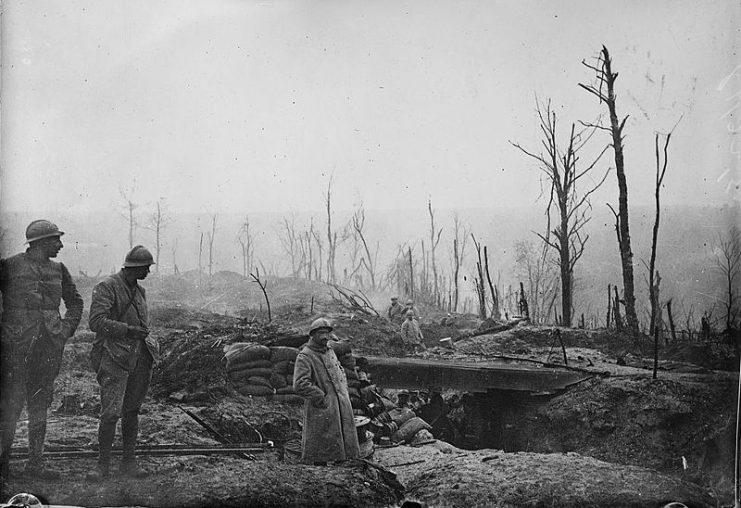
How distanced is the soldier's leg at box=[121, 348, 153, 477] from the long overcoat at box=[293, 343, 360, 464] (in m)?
1.18

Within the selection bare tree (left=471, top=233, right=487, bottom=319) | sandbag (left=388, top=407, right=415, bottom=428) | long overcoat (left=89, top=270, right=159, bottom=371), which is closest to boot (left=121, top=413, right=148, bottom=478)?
long overcoat (left=89, top=270, right=159, bottom=371)

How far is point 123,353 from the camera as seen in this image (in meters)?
4.45

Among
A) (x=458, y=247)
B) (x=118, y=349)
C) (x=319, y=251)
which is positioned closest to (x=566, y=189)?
(x=458, y=247)

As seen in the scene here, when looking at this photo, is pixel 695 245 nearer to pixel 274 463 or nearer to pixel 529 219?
pixel 529 219

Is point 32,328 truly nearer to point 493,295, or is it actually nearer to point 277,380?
point 277,380

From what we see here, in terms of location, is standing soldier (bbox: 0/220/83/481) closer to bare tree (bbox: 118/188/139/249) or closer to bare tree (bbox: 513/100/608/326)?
bare tree (bbox: 118/188/139/249)

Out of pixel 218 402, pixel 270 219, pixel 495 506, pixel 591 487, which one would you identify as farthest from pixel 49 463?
pixel 591 487

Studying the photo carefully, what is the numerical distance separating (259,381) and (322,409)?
1320 mm

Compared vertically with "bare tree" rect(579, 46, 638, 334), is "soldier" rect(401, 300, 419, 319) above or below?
below

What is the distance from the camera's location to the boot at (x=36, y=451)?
4578 mm

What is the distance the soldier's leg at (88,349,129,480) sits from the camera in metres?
4.40

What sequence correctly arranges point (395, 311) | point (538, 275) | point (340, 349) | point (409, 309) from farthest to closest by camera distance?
point (395, 311) < point (409, 309) < point (538, 275) < point (340, 349)

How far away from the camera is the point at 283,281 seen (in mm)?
6828

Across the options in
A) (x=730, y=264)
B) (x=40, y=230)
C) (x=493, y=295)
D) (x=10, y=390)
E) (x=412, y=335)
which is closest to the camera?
(x=40, y=230)
